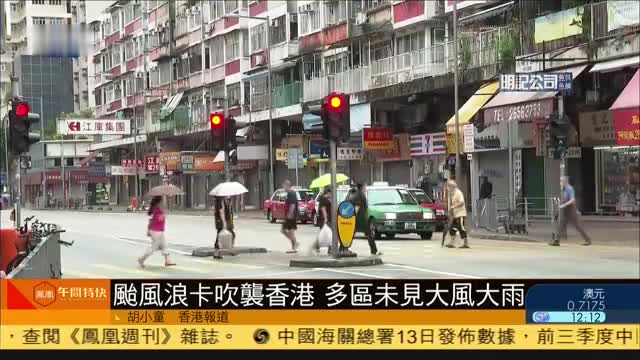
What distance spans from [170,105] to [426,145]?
1.33m

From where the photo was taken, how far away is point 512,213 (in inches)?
197

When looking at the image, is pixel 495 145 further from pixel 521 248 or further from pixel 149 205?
pixel 149 205

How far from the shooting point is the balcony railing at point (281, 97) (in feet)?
15.0

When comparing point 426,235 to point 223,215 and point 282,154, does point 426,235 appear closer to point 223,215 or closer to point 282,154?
point 282,154

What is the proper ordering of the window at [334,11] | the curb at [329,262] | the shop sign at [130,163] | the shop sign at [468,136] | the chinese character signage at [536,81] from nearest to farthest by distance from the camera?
the shop sign at [130,163] < the shop sign at [468,136] < the curb at [329,262] < the window at [334,11] < the chinese character signage at [536,81]

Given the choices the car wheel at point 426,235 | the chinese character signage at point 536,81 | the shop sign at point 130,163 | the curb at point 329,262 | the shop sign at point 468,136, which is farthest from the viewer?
the car wheel at point 426,235

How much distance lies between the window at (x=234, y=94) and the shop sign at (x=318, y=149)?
0.47 meters

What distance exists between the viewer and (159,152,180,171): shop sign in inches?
167

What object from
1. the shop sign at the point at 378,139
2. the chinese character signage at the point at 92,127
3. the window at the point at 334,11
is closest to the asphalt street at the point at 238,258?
the chinese character signage at the point at 92,127

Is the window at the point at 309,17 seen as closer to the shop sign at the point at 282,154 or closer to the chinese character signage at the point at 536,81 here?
the shop sign at the point at 282,154

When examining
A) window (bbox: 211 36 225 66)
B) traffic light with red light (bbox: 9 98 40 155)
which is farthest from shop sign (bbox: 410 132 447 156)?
traffic light with red light (bbox: 9 98 40 155)

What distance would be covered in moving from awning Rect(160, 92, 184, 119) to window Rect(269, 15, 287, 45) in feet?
1.88
